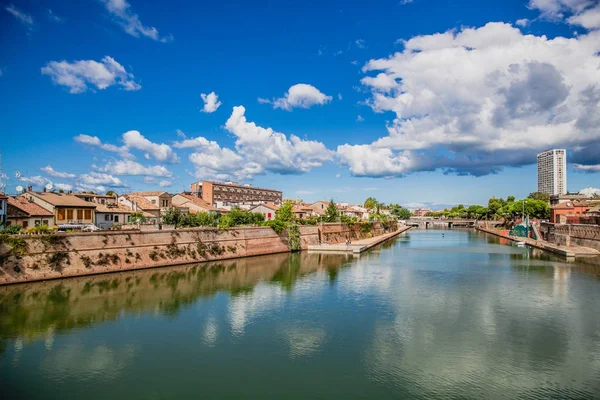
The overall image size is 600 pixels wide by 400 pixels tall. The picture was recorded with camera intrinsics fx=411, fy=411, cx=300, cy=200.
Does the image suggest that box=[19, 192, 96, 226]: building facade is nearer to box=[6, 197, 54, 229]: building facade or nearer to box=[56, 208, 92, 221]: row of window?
box=[56, 208, 92, 221]: row of window

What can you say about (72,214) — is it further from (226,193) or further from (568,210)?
(568,210)

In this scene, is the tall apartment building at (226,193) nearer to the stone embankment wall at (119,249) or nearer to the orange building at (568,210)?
the stone embankment wall at (119,249)

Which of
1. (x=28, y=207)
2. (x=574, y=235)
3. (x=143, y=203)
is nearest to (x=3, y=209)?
(x=28, y=207)

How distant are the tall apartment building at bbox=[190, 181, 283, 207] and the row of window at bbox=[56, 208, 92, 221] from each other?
42.4 m

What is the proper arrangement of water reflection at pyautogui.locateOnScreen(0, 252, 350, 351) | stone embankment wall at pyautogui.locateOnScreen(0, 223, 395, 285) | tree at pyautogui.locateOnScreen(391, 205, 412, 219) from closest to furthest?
water reflection at pyautogui.locateOnScreen(0, 252, 350, 351), stone embankment wall at pyautogui.locateOnScreen(0, 223, 395, 285), tree at pyautogui.locateOnScreen(391, 205, 412, 219)

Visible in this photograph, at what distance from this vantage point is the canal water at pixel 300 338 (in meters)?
Answer: 12.3

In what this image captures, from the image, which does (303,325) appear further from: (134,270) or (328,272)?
(134,270)

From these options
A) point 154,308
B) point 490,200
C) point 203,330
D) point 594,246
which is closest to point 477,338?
point 203,330

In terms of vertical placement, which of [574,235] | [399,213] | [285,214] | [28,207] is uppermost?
[28,207]

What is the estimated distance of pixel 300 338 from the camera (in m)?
16.5

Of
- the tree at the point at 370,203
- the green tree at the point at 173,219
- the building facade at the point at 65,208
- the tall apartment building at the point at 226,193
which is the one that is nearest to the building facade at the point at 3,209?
the building facade at the point at 65,208

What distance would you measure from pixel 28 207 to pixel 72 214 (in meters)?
3.54

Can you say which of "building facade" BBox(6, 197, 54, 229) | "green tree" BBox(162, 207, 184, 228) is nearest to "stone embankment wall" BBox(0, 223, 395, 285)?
"green tree" BBox(162, 207, 184, 228)

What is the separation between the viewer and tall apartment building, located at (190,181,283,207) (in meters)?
84.9
